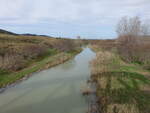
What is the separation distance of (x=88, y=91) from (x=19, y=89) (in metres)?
4.62

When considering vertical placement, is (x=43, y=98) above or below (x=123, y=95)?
below

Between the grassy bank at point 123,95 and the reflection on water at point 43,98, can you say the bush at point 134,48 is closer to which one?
the grassy bank at point 123,95

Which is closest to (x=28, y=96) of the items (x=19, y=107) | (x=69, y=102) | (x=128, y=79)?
(x=19, y=107)

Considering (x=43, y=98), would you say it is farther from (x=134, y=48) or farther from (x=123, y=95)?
(x=134, y=48)

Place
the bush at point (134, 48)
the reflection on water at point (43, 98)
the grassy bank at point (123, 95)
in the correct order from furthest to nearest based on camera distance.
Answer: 1. the bush at point (134, 48)
2. the reflection on water at point (43, 98)
3. the grassy bank at point (123, 95)

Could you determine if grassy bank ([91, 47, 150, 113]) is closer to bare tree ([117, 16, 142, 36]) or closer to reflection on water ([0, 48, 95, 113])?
reflection on water ([0, 48, 95, 113])

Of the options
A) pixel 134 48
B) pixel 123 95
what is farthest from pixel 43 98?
pixel 134 48

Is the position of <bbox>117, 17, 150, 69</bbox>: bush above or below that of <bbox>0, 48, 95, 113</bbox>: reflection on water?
above

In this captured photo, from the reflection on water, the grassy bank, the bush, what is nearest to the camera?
the grassy bank

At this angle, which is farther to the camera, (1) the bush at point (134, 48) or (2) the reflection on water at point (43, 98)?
(1) the bush at point (134, 48)

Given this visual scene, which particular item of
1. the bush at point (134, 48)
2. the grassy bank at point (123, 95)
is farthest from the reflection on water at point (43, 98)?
the bush at point (134, 48)

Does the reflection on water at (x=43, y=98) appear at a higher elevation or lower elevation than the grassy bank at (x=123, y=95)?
lower

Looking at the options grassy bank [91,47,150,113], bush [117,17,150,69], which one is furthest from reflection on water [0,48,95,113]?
bush [117,17,150,69]

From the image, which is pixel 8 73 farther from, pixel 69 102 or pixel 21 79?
pixel 69 102
